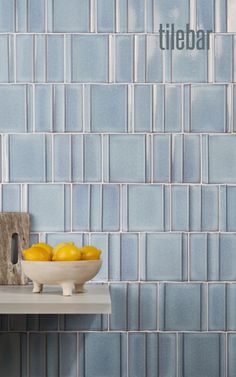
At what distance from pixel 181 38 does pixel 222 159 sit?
364 millimetres

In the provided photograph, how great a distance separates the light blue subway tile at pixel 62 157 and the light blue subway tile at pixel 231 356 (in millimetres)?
647

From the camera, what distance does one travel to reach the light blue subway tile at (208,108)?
218cm

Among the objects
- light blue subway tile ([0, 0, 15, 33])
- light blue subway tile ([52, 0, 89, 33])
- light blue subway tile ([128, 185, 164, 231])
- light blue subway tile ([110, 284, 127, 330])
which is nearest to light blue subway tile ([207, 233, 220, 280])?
light blue subway tile ([128, 185, 164, 231])

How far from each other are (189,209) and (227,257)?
0.57 ft

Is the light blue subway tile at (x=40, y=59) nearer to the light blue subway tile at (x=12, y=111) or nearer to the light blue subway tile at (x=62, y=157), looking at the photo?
the light blue subway tile at (x=12, y=111)

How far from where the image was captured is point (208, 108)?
85.7 inches

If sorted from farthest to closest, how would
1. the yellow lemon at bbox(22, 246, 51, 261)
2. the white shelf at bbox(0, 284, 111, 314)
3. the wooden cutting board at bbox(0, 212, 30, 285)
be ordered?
the wooden cutting board at bbox(0, 212, 30, 285) < the yellow lemon at bbox(22, 246, 51, 261) < the white shelf at bbox(0, 284, 111, 314)

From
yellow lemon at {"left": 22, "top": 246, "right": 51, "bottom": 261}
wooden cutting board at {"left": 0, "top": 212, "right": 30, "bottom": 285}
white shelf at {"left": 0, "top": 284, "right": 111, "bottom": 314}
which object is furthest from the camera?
wooden cutting board at {"left": 0, "top": 212, "right": 30, "bottom": 285}

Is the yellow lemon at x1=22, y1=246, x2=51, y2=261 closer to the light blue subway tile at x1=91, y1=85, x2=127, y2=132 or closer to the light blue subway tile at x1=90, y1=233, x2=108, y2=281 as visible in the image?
the light blue subway tile at x1=90, y1=233, x2=108, y2=281

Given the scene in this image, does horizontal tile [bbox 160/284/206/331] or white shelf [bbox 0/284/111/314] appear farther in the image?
horizontal tile [bbox 160/284/206/331]

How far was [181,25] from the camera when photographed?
218cm

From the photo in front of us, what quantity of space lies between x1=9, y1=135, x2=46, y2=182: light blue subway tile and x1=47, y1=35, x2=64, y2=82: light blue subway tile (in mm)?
176

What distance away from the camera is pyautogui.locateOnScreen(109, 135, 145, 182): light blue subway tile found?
2.17 m

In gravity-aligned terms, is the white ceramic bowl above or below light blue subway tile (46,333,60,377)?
above
